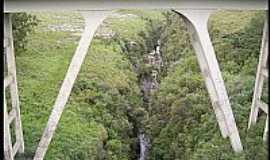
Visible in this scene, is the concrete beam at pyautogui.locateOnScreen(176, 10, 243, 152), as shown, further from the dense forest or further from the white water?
the white water

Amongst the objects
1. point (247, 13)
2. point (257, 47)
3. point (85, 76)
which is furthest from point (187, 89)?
point (247, 13)

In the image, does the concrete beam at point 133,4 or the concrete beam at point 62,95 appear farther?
the concrete beam at point 62,95

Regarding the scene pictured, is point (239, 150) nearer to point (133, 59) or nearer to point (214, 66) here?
point (214, 66)

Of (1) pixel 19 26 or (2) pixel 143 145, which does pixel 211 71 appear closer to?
(1) pixel 19 26

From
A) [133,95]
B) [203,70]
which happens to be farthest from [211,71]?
[133,95]

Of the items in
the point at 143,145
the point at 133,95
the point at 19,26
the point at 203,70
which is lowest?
the point at 143,145

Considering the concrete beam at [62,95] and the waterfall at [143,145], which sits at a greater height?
the concrete beam at [62,95]

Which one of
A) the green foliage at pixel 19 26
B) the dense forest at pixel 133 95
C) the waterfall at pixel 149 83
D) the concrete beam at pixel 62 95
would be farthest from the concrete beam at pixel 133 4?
the waterfall at pixel 149 83

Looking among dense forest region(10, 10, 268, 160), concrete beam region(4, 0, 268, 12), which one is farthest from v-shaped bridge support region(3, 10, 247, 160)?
dense forest region(10, 10, 268, 160)

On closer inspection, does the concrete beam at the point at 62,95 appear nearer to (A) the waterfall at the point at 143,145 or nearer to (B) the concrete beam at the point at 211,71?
(B) the concrete beam at the point at 211,71
